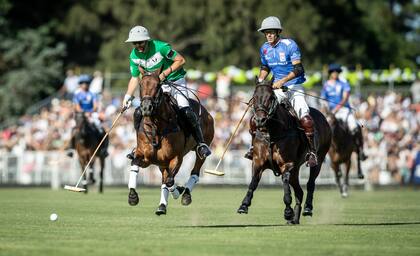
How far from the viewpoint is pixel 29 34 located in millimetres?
49875

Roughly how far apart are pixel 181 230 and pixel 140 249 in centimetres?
260

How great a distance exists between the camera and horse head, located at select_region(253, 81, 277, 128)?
568 inches

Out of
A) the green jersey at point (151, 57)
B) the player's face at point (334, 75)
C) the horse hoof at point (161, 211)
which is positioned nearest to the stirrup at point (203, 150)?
the green jersey at point (151, 57)

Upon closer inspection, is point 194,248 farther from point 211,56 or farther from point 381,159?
point 211,56

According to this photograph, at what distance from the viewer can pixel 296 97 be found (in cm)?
1611

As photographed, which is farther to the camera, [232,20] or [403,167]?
[232,20]

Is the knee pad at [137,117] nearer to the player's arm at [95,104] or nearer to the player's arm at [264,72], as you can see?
the player's arm at [264,72]

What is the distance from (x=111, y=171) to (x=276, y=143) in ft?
61.0

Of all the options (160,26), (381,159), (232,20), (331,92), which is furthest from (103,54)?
(331,92)

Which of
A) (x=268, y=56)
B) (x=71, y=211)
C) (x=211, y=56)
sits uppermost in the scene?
(x=211, y=56)

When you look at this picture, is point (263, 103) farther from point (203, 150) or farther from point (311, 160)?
point (203, 150)

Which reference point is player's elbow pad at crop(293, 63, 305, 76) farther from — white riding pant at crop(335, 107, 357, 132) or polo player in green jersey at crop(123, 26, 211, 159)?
white riding pant at crop(335, 107, 357, 132)

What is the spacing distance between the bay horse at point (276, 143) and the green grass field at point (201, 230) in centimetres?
47

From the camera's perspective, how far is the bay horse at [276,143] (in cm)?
1458
